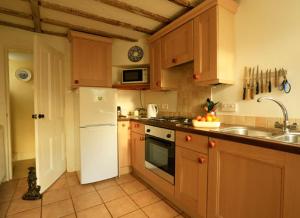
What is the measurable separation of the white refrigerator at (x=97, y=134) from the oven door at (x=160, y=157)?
0.59 meters

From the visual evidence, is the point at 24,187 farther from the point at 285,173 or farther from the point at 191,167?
the point at 285,173

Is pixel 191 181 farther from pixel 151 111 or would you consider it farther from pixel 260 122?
pixel 151 111

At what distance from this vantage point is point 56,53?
8.32ft

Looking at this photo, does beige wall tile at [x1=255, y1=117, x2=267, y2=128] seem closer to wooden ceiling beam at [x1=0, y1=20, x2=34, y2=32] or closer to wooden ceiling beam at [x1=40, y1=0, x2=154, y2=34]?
wooden ceiling beam at [x1=40, y1=0, x2=154, y2=34]

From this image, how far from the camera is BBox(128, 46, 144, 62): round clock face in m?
2.91

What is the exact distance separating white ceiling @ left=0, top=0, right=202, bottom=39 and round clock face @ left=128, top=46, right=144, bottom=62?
1.25ft

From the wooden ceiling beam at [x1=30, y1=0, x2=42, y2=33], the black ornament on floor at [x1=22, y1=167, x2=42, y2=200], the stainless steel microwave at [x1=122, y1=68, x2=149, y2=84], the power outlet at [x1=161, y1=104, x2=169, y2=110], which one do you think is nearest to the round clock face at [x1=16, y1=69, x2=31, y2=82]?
the wooden ceiling beam at [x1=30, y1=0, x2=42, y2=33]

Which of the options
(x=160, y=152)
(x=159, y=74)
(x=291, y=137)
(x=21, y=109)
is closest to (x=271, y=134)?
(x=291, y=137)

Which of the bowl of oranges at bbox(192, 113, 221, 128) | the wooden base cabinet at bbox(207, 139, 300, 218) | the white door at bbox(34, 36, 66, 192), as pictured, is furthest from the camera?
the white door at bbox(34, 36, 66, 192)

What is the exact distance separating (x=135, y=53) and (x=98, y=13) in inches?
37.2

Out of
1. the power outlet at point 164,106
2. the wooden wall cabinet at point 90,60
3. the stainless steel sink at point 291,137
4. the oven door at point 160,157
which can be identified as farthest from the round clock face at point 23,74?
the stainless steel sink at point 291,137

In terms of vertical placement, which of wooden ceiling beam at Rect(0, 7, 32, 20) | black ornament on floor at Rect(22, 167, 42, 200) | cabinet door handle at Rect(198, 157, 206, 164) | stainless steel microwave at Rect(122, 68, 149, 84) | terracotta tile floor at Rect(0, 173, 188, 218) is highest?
wooden ceiling beam at Rect(0, 7, 32, 20)

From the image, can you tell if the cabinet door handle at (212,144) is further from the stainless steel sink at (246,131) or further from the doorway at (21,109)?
the doorway at (21,109)

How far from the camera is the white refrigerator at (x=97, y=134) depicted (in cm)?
232
